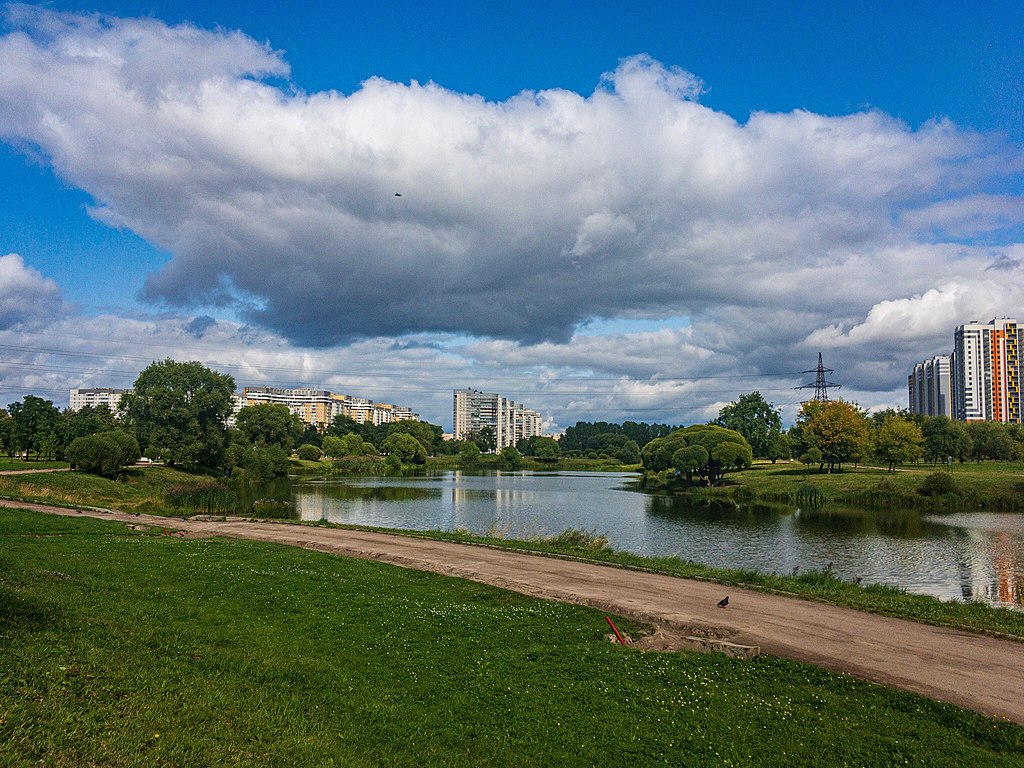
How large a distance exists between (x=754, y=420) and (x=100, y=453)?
329 ft

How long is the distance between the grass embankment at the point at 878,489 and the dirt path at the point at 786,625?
49.0 meters

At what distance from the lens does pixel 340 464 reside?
128m

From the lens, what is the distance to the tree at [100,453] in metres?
59.2

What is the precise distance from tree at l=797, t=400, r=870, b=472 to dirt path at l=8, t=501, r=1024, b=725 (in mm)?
67568

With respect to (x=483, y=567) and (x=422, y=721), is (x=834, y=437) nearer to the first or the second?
(x=483, y=567)

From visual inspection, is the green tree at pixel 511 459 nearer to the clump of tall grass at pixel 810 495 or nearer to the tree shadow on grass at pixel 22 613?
the clump of tall grass at pixel 810 495

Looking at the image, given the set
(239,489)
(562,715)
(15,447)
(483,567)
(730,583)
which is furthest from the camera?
(15,447)

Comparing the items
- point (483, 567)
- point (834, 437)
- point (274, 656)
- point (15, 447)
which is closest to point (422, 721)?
point (274, 656)

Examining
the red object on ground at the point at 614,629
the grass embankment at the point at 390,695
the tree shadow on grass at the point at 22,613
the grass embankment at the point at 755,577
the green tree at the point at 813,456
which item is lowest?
the grass embankment at the point at 755,577

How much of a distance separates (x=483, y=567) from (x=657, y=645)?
403 inches

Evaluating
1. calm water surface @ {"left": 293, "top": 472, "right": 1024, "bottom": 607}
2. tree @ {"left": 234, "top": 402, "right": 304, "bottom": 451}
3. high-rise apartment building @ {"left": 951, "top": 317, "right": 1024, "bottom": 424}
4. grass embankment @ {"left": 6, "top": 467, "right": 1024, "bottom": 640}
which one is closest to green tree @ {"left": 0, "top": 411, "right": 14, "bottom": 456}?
tree @ {"left": 234, "top": 402, "right": 304, "bottom": 451}

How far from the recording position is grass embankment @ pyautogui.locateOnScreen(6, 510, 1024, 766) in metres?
7.68

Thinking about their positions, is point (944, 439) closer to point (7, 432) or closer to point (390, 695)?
point (390, 695)

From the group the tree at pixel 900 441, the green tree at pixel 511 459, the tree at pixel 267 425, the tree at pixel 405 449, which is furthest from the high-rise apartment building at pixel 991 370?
the tree at pixel 267 425
